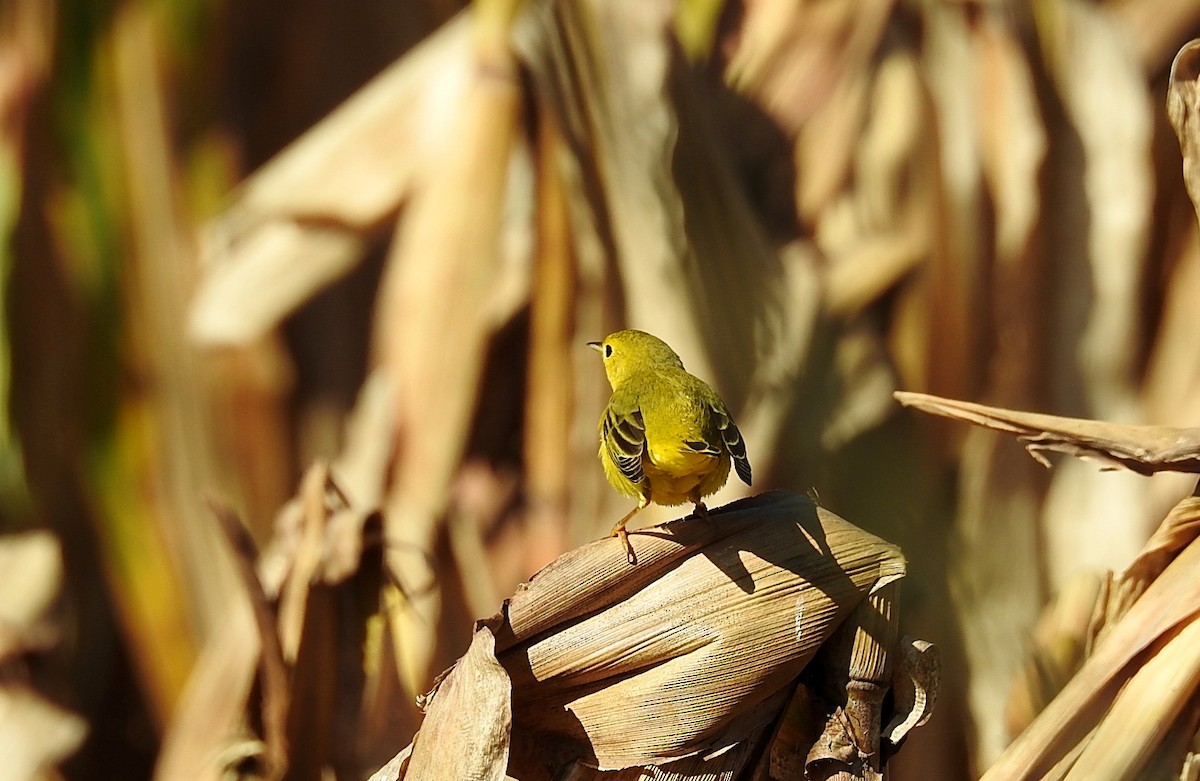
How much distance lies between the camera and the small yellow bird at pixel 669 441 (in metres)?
1.03

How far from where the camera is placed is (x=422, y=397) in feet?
4.92

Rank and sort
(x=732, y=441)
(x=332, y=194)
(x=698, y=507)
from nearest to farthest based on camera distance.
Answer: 1. (x=698, y=507)
2. (x=732, y=441)
3. (x=332, y=194)

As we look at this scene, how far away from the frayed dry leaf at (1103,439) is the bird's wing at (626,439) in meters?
0.32

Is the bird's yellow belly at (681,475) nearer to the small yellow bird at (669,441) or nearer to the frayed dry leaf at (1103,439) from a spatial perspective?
the small yellow bird at (669,441)

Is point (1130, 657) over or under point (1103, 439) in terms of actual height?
under

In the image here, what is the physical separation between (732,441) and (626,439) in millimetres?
86

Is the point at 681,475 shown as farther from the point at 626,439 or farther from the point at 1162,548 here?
the point at 1162,548

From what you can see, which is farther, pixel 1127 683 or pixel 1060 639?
pixel 1060 639

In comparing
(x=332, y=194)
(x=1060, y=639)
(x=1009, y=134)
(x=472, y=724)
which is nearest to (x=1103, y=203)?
(x=1009, y=134)

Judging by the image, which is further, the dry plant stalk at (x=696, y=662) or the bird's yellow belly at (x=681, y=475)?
the bird's yellow belly at (x=681, y=475)

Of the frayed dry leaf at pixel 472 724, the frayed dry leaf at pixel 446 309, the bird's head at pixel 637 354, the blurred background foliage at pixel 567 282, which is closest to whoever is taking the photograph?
the frayed dry leaf at pixel 472 724

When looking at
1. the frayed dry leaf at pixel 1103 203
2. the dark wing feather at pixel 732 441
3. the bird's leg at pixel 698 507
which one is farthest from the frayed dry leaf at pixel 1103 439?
the frayed dry leaf at pixel 1103 203

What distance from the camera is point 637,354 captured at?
119cm

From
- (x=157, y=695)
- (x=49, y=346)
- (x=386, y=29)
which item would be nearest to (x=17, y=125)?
(x=49, y=346)
